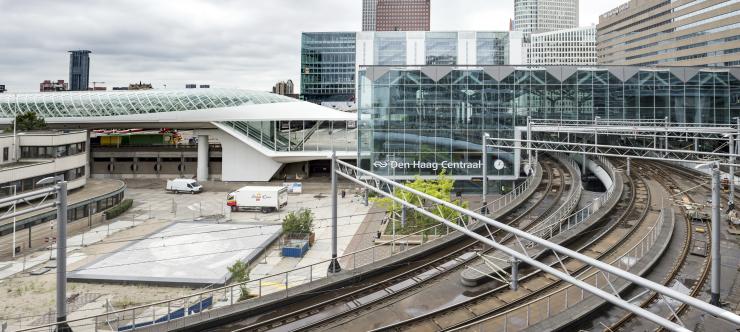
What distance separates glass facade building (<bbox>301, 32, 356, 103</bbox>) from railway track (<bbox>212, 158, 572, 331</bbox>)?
10740 cm

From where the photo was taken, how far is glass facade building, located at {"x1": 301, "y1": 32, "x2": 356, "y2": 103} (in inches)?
5000

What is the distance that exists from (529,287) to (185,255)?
19764 millimetres

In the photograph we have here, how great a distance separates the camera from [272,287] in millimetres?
22750

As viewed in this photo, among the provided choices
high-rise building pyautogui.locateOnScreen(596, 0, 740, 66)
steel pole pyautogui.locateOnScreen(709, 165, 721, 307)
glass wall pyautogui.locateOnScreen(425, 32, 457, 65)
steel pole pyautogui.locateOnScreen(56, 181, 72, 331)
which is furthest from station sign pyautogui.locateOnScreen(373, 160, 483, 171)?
high-rise building pyautogui.locateOnScreen(596, 0, 740, 66)

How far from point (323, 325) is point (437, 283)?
558 cm

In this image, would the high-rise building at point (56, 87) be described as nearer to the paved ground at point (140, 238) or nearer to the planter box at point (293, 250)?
the paved ground at point (140, 238)

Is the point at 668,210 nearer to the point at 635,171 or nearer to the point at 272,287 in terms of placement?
the point at 635,171

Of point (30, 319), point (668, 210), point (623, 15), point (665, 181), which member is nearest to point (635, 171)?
point (665, 181)

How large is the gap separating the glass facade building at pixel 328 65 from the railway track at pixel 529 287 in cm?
10218

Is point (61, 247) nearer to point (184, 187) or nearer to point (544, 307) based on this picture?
point (544, 307)

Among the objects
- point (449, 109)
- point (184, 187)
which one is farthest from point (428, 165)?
point (184, 187)

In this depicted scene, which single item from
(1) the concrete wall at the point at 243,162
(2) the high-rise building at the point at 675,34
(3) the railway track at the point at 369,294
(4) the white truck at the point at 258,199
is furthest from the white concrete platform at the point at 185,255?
(2) the high-rise building at the point at 675,34

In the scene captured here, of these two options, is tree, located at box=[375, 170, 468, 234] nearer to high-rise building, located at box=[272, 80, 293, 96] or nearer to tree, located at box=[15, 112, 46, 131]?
tree, located at box=[15, 112, 46, 131]

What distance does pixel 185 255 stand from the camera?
2869 cm
